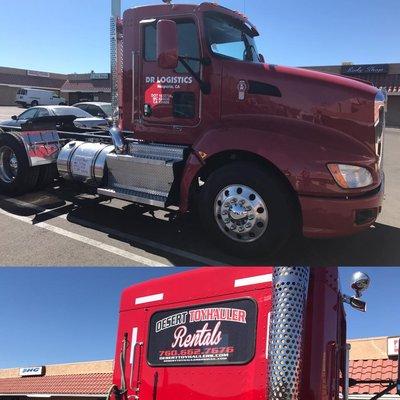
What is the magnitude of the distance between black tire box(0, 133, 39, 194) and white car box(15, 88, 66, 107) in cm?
2534

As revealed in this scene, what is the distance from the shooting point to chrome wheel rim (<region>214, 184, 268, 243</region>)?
4.68m

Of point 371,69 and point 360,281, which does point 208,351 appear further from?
point 371,69

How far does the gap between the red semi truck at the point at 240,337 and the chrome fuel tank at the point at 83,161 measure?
2.47 metres

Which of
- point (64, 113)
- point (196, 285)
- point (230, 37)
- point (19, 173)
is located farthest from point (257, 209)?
point (64, 113)

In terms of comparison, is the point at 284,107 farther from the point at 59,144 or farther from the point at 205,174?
the point at 59,144

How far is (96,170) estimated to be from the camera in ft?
21.0

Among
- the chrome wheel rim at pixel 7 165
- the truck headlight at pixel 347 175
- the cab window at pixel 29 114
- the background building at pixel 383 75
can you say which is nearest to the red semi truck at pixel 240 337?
the truck headlight at pixel 347 175

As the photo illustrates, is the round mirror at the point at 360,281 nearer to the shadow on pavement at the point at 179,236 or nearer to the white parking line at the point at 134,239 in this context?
the shadow on pavement at the point at 179,236

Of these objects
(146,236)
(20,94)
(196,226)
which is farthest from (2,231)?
(20,94)

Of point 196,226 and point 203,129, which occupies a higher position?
point 203,129

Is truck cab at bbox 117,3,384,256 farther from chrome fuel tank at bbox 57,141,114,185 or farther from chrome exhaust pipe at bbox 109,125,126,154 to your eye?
chrome fuel tank at bbox 57,141,114,185

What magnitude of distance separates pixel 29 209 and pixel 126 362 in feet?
10.8

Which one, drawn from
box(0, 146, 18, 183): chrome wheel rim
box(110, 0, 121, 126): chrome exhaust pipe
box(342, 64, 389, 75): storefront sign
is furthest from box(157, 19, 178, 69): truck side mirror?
Answer: box(342, 64, 389, 75): storefront sign

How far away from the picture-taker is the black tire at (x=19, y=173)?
723 cm
